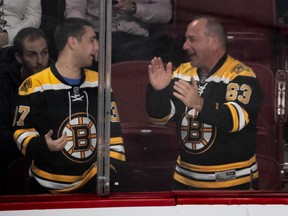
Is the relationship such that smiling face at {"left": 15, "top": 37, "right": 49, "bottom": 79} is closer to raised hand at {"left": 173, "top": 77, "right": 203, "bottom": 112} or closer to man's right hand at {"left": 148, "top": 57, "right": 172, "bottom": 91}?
man's right hand at {"left": 148, "top": 57, "right": 172, "bottom": 91}

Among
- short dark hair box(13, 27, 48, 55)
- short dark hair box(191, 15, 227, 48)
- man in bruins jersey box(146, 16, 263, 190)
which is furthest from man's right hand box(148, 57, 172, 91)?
short dark hair box(13, 27, 48, 55)

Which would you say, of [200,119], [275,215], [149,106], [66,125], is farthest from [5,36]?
[275,215]

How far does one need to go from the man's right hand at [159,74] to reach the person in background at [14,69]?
1.46ft

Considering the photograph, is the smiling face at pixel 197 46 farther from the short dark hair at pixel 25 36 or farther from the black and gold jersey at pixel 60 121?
the short dark hair at pixel 25 36

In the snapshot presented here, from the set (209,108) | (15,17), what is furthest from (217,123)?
(15,17)

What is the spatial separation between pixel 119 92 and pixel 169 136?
0.95 ft

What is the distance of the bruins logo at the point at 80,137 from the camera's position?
115 inches

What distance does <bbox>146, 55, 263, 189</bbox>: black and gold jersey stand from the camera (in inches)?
116

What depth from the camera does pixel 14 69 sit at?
9.55 ft

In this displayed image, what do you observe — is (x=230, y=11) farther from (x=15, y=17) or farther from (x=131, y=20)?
(x=15, y=17)

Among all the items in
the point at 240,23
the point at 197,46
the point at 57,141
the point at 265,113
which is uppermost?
the point at 240,23

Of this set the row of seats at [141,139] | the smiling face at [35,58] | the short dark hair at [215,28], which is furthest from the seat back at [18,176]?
the short dark hair at [215,28]

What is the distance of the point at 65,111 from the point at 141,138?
13.6 inches

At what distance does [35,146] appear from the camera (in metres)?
2.92
